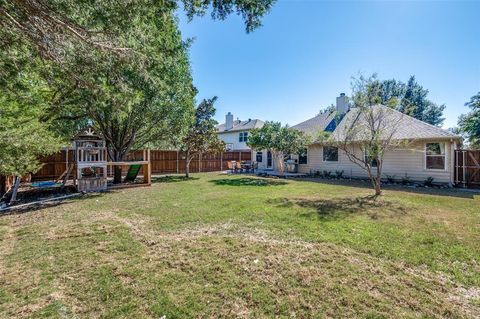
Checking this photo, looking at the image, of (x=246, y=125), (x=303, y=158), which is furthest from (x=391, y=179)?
(x=246, y=125)

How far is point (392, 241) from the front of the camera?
466 cm

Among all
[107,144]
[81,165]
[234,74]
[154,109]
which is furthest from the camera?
[234,74]

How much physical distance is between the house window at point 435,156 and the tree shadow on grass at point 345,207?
20.4ft

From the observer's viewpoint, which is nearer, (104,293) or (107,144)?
(104,293)

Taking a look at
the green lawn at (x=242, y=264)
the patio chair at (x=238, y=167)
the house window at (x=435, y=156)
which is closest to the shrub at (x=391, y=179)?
the house window at (x=435, y=156)

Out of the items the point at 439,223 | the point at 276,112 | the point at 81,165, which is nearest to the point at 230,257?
the point at 439,223

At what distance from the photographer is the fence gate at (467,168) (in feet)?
38.6

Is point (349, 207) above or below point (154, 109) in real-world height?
below

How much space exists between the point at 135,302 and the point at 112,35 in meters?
4.50

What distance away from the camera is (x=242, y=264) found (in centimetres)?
372

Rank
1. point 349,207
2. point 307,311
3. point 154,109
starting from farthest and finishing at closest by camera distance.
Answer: point 154,109, point 349,207, point 307,311

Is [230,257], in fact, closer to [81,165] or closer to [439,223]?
[439,223]

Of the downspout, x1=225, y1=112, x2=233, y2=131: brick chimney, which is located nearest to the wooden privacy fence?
x1=225, y1=112, x2=233, y2=131: brick chimney

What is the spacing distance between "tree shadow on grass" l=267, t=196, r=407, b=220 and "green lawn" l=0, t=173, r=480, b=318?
11 cm
